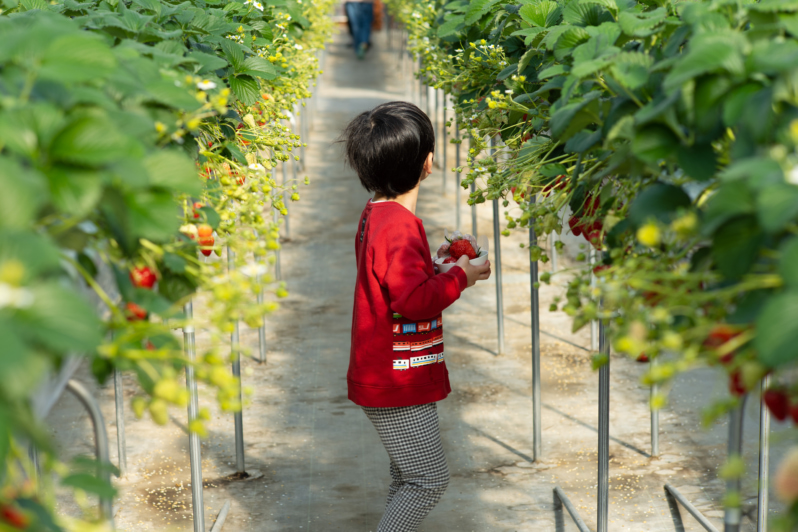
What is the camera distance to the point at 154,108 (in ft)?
3.13

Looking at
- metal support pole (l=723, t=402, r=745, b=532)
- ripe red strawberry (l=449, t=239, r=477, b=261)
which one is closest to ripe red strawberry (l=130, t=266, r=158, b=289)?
metal support pole (l=723, t=402, r=745, b=532)

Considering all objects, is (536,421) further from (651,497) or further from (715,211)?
(715,211)

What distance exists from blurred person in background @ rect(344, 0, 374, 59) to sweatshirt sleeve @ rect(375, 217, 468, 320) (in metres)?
11.6

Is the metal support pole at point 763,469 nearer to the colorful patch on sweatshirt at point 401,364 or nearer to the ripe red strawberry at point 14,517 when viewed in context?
the colorful patch on sweatshirt at point 401,364

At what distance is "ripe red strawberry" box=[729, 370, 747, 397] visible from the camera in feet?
2.45

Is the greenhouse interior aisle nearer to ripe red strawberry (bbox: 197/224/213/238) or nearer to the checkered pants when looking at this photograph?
the checkered pants

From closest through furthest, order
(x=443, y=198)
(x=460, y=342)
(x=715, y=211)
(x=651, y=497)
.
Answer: (x=715, y=211)
(x=651, y=497)
(x=460, y=342)
(x=443, y=198)

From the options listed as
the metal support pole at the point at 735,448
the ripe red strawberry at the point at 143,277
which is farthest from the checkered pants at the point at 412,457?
the ripe red strawberry at the point at 143,277

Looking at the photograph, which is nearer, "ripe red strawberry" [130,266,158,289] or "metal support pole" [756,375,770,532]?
"ripe red strawberry" [130,266,158,289]

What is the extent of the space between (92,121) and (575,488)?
2.22 metres

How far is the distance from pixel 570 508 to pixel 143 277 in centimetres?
185

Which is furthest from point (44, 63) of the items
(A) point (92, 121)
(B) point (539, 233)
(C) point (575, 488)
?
(C) point (575, 488)

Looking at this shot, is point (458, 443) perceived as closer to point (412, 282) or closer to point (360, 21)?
point (412, 282)

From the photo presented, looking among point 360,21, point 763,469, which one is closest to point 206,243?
point 763,469
